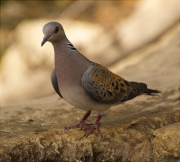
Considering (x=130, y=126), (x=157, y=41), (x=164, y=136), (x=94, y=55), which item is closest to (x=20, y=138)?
(x=130, y=126)

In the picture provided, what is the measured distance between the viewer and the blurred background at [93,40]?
909 cm

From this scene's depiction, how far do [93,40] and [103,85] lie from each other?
228 inches

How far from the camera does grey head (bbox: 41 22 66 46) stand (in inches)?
131

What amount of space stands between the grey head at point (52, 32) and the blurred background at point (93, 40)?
497 centimetres

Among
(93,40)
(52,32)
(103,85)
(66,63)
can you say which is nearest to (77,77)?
(66,63)

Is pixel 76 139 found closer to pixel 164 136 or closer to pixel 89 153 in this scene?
pixel 89 153

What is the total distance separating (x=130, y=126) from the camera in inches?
152

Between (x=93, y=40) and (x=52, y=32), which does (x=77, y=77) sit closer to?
(x=52, y=32)

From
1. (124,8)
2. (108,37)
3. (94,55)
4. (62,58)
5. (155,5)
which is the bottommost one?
(62,58)

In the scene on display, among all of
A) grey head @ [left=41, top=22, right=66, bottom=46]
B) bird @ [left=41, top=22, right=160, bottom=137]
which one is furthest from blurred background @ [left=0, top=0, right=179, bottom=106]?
grey head @ [left=41, top=22, right=66, bottom=46]

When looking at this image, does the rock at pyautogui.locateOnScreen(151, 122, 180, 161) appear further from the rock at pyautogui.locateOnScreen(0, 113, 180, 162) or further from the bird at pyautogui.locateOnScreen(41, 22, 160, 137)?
the bird at pyautogui.locateOnScreen(41, 22, 160, 137)

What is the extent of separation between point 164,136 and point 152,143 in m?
0.20

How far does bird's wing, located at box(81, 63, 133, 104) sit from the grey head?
557 millimetres

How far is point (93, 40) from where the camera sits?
30.7ft
